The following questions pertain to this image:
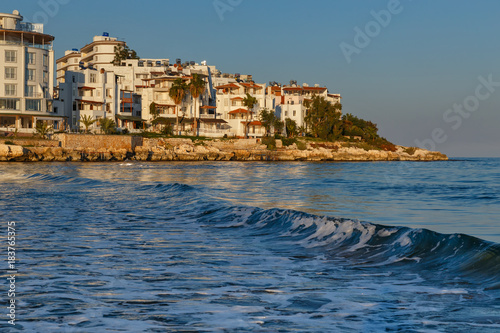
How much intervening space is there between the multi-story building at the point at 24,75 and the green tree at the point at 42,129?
116cm

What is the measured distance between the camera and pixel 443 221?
18.7m

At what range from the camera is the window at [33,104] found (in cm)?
9325

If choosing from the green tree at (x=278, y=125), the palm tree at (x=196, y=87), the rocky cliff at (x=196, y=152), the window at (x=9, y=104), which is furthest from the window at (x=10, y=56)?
the green tree at (x=278, y=125)

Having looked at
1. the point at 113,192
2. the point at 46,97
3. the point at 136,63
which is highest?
the point at 136,63

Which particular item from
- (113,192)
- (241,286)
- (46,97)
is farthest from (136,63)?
(241,286)

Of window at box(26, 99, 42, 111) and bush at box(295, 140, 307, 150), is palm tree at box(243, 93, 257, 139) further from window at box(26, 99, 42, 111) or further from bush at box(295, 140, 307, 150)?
window at box(26, 99, 42, 111)

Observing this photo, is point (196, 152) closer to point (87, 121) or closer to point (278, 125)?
point (87, 121)

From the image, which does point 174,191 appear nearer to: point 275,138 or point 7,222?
point 7,222

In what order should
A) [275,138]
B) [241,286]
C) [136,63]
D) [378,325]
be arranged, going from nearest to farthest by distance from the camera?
1. [378,325]
2. [241,286]
3. [275,138]
4. [136,63]

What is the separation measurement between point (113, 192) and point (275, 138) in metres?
89.8

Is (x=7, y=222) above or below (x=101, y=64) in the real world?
below

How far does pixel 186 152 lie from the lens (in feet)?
330

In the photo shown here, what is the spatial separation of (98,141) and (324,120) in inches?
2347

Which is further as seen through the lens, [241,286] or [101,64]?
[101,64]
